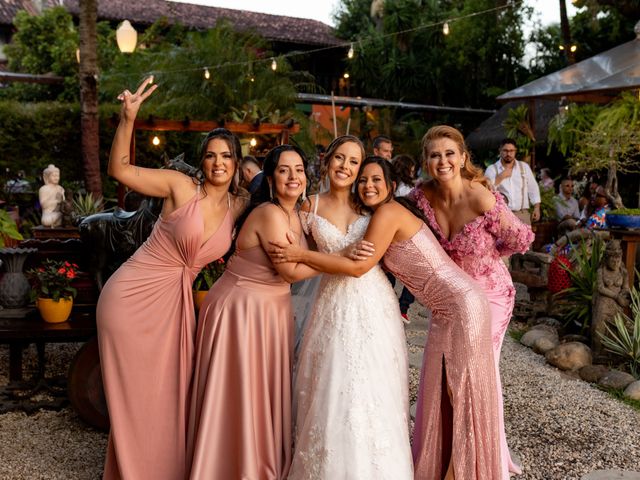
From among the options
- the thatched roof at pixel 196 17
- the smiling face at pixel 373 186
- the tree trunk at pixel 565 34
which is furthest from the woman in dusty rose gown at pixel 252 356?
the thatched roof at pixel 196 17

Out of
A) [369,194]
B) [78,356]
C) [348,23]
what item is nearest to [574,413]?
[369,194]

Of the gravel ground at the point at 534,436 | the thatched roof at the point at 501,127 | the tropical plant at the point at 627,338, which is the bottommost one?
the gravel ground at the point at 534,436

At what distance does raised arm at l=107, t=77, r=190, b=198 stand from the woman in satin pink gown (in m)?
1.27

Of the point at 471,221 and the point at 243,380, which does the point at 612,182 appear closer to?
the point at 471,221

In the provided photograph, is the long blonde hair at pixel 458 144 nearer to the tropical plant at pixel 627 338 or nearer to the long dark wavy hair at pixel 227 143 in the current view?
the long dark wavy hair at pixel 227 143

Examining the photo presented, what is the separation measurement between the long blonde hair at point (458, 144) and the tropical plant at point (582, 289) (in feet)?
11.1

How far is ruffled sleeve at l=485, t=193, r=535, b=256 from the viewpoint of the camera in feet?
11.2

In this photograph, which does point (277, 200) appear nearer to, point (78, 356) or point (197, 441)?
point (197, 441)

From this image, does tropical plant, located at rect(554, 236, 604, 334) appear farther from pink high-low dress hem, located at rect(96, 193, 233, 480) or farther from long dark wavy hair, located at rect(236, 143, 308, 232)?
pink high-low dress hem, located at rect(96, 193, 233, 480)

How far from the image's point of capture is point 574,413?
4727mm

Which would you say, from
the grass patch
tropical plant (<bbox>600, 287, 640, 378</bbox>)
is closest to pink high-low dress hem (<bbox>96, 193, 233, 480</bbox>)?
the grass patch

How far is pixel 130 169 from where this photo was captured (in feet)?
10.4

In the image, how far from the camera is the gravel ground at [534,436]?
12.7 ft

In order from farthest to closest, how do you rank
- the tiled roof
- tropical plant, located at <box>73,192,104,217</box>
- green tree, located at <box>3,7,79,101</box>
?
the tiled roof → green tree, located at <box>3,7,79,101</box> → tropical plant, located at <box>73,192,104,217</box>
